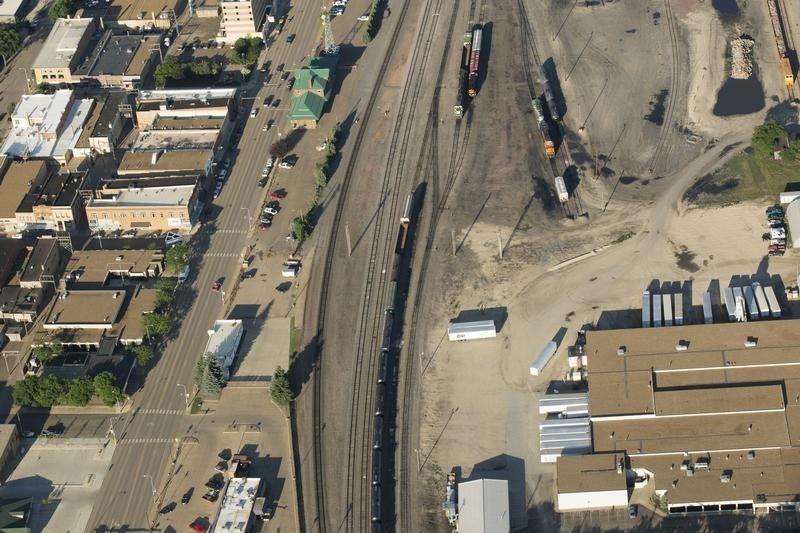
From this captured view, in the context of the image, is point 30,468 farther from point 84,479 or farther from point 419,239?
point 419,239

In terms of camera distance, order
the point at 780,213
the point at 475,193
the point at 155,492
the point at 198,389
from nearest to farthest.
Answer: the point at 155,492, the point at 198,389, the point at 780,213, the point at 475,193

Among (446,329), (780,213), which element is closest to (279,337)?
(446,329)

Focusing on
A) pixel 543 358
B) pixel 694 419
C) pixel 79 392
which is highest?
pixel 543 358

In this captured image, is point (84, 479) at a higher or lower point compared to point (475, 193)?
lower

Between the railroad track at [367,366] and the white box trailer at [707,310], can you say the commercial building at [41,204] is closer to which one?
the railroad track at [367,366]

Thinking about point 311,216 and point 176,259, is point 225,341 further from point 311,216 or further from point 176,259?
point 311,216

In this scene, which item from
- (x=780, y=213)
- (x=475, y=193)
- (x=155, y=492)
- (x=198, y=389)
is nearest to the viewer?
(x=155, y=492)

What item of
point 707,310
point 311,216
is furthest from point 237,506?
point 707,310
